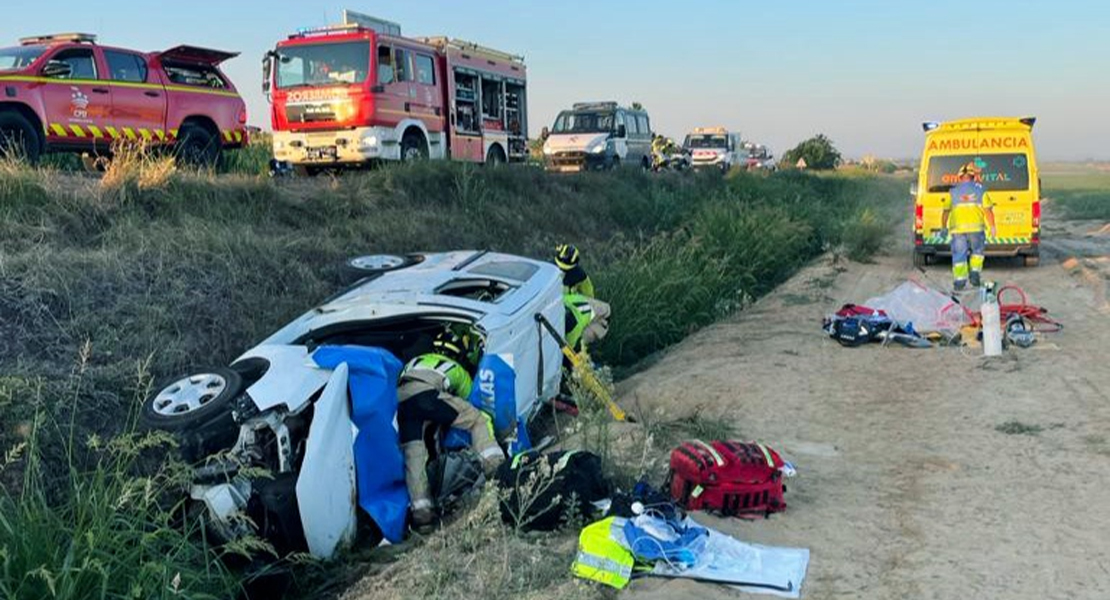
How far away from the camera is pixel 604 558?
3865 millimetres

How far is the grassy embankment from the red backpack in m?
0.98

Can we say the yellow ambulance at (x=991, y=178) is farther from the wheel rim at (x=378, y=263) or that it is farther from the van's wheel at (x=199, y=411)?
the van's wheel at (x=199, y=411)

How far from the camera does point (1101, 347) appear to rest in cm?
880

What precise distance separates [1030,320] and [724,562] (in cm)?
757

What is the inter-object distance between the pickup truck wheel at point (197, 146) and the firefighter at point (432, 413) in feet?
28.9

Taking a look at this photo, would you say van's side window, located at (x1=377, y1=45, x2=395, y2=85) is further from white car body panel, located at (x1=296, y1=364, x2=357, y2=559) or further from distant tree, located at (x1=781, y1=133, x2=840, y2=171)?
distant tree, located at (x1=781, y1=133, x2=840, y2=171)

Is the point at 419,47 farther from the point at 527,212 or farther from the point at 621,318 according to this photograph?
the point at 621,318

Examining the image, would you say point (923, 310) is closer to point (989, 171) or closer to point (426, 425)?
point (989, 171)

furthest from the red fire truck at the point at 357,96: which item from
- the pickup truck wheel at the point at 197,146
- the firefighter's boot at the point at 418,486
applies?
the firefighter's boot at the point at 418,486

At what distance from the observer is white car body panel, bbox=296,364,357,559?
418cm

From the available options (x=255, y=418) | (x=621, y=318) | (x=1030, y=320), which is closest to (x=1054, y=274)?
(x=1030, y=320)

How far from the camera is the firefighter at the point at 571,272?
7.99m

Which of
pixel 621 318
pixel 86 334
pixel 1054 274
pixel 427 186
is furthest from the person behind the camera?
pixel 1054 274

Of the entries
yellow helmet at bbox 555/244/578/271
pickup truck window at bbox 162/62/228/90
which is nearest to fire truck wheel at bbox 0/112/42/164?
pickup truck window at bbox 162/62/228/90
